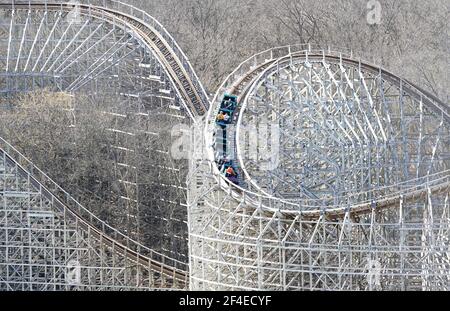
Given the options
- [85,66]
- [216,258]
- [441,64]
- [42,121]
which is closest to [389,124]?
[216,258]

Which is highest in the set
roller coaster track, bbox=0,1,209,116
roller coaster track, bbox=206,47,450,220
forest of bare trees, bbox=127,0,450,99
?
forest of bare trees, bbox=127,0,450,99

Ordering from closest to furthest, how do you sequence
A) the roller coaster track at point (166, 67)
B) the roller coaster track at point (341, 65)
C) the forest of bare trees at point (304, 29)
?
1. the roller coaster track at point (341, 65)
2. the roller coaster track at point (166, 67)
3. the forest of bare trees at point (304, 29)

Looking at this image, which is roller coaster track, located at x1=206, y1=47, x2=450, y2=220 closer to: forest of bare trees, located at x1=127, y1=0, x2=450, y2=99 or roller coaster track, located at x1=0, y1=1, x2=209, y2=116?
roller coaster track, located at x1=0, y1=1, x2=209, y2=116

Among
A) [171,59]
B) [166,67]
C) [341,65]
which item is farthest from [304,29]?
[341,65]

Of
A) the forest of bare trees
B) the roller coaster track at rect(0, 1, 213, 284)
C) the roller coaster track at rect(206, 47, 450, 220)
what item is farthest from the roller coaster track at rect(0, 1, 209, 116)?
the forest of bare trees

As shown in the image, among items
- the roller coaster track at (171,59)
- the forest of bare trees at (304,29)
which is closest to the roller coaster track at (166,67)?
the roller coaster track at (171,59)

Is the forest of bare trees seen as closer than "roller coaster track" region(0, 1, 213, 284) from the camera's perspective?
No

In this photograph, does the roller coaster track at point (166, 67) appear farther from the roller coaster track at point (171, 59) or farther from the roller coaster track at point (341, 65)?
the roller coaster track at point (341, 65)

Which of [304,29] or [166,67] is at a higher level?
[304,29]

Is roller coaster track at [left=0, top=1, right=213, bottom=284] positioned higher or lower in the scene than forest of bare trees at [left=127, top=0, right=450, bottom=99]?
lower

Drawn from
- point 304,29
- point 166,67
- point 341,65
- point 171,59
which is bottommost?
point 341,65

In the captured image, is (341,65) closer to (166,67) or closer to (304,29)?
(166,67)
